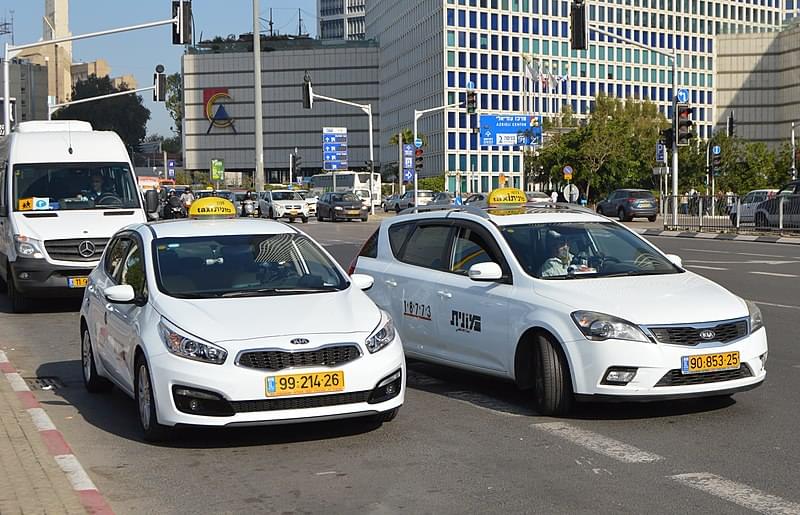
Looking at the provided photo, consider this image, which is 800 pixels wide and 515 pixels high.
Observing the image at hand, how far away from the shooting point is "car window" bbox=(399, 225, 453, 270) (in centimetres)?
1031

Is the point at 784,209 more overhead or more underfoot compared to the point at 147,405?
more overhead

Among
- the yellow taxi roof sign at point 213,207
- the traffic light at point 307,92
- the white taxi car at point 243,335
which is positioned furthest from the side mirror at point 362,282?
the traffic light at point 307,92

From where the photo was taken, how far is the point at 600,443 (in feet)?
25.2

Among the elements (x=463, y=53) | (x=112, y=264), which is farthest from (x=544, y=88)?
(x=112, y=264)

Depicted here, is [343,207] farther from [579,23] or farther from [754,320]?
[754,320]

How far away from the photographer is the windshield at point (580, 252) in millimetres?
9320

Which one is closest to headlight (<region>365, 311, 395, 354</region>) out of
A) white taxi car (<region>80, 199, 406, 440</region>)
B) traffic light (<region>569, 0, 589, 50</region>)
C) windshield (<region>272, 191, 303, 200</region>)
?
white taxi car (<region>80, 199, 406, 440</region>)

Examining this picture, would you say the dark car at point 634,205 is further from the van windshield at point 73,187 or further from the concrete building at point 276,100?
the concrete building at point 276,100

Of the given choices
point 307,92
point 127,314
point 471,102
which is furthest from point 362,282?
point 471,102

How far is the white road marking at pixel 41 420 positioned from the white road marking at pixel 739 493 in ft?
14.2

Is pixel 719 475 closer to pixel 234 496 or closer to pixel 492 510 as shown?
pixel 492 510

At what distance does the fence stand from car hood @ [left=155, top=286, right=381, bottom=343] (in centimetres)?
3076

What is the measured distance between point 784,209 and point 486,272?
2989 centimetres

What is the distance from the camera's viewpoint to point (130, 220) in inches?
687
